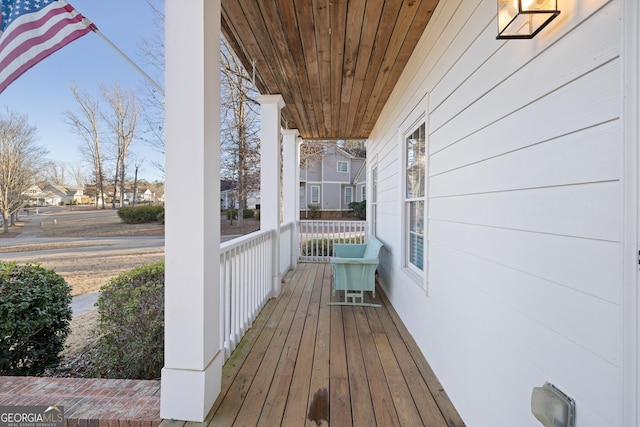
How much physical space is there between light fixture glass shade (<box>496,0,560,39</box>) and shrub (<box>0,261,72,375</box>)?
3.72 m

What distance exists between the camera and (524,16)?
1079 mm

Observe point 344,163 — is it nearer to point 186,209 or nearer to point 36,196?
point 36,196

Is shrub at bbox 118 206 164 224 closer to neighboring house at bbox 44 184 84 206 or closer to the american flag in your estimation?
neighboring house at bbox 44 184 84 206

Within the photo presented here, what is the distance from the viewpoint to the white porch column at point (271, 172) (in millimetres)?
4023

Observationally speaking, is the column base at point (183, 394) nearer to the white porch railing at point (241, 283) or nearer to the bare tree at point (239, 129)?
the white porch railing at point (241, 283)

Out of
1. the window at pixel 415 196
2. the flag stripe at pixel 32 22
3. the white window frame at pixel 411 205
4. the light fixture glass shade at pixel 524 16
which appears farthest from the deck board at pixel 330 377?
the flag stripe at pixel 32 22

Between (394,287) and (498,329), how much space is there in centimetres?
232

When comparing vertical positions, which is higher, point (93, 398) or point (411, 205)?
point (411, 205)

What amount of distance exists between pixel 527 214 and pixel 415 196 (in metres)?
1.89

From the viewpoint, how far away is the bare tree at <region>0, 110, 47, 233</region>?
659 centimetres


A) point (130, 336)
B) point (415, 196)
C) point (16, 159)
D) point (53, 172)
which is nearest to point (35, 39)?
point (130, 336)

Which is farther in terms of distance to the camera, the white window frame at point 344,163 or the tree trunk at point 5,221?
the white window frame at point 344,163

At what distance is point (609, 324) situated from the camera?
30.6 inches

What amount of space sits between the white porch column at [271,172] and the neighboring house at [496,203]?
1.05 m
